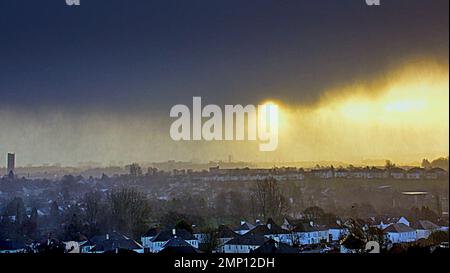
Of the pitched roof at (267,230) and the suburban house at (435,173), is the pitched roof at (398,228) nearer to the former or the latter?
the suburban house at (435,173)

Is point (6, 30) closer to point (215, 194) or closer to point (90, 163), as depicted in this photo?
point (90, 163)

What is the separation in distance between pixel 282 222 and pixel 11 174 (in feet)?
10.4

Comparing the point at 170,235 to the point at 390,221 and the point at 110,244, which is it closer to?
the point at 110,244

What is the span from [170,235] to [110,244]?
702mm

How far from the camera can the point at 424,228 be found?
6824mm

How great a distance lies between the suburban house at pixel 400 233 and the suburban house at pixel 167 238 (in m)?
2.17

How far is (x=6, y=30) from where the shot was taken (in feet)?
21.6

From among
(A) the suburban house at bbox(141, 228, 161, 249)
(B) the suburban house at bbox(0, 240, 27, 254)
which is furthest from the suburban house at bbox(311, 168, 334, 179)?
(B) the suburban house at bbox(0, 240, 27, 254)

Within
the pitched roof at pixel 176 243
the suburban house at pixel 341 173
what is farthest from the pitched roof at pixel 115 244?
the suburban house at pixel 341 173

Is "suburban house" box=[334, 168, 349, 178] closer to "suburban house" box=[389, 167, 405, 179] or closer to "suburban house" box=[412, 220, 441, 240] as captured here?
"suburban house" box=[389, 167, 405, 179]

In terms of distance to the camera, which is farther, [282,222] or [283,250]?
[282,222]

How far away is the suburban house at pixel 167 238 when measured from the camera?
6375 millimetres

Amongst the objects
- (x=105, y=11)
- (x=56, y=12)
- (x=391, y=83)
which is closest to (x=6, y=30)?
(x=56, y=12)

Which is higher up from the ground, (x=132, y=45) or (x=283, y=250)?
(x=132, y=45)
